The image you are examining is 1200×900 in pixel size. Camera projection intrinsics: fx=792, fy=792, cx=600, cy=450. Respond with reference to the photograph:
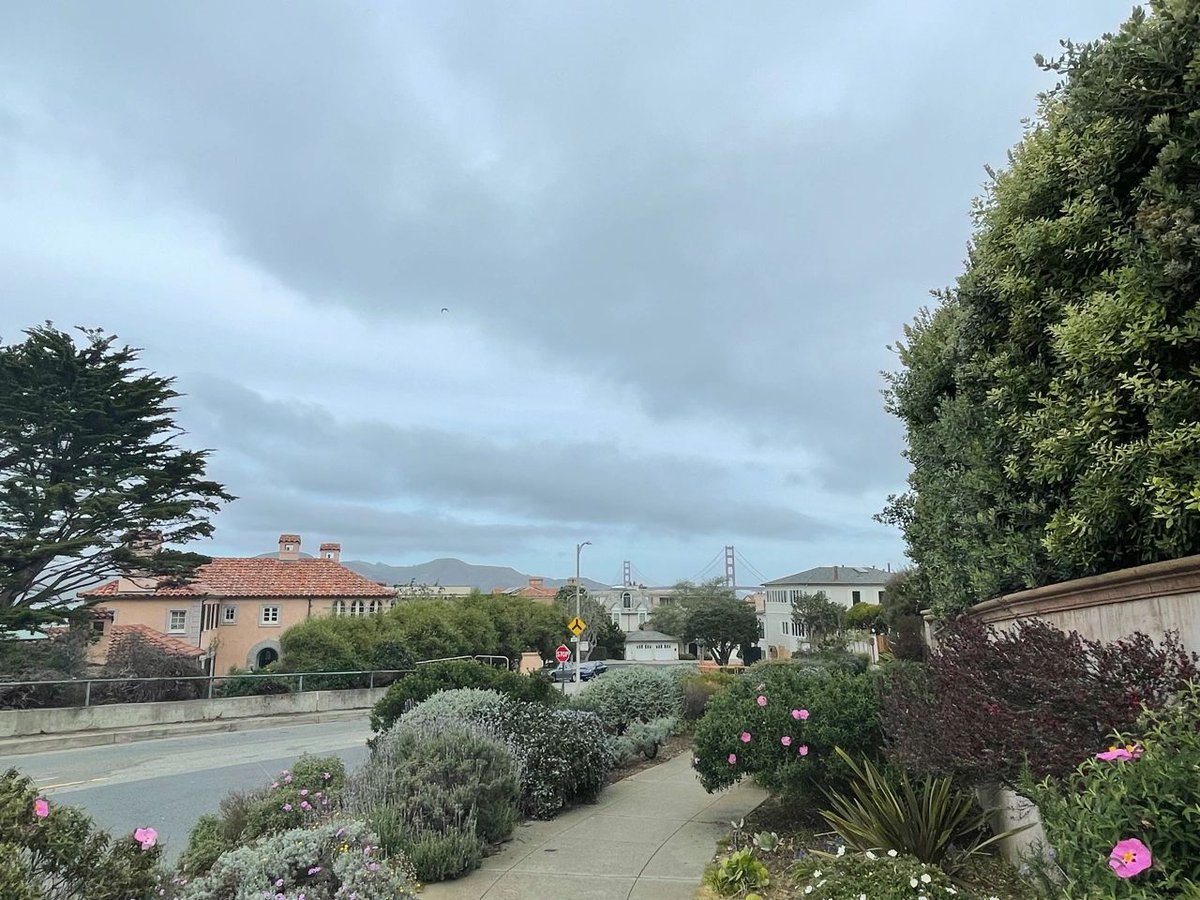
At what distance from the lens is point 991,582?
6.82 meters

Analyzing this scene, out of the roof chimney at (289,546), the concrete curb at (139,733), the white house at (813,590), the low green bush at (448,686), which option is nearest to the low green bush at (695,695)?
the low green bush at (448,686)

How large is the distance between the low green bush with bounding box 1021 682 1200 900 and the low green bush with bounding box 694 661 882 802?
4198mm

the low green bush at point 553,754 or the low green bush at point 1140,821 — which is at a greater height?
the low green bush at point 1140,821

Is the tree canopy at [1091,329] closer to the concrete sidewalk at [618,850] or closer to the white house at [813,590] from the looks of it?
the concrete sidewalk at [618,850]

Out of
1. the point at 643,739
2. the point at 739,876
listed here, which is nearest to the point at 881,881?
the point at 739,876

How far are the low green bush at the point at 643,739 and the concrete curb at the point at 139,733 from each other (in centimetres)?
960

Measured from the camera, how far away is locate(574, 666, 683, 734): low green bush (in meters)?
13.8

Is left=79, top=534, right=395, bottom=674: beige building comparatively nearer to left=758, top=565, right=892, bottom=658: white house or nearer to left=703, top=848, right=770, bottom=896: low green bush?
left=703, top=848, right=770, bottom=896: low green bush

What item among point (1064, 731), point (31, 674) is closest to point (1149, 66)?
point (1064, 731)

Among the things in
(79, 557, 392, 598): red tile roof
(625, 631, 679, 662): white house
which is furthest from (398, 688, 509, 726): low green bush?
(625, 631, 679, 662): white house

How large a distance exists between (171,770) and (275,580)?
95.6 ft

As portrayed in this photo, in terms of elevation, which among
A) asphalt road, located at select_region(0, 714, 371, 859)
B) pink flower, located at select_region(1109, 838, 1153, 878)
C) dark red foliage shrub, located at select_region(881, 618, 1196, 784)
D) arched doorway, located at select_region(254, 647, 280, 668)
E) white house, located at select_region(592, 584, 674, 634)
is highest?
white house, located at select_region(592, 584, 674, 634)

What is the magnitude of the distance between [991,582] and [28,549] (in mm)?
26669

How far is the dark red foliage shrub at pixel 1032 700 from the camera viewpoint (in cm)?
384
